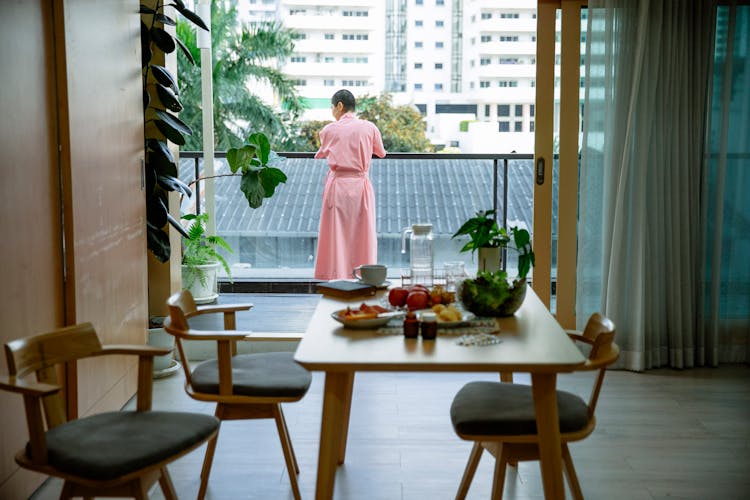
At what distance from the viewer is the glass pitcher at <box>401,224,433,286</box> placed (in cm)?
278

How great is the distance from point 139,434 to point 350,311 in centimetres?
63

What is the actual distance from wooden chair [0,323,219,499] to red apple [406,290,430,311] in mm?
662

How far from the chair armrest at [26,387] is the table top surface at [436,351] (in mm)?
562

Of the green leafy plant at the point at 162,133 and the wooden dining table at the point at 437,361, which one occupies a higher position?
the green leafy plant at the point at 162,133

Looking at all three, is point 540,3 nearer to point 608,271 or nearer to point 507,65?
point 608,271

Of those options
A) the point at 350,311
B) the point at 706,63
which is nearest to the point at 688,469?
the point at 350,311

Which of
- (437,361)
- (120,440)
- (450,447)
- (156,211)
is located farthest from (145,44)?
(437,361)

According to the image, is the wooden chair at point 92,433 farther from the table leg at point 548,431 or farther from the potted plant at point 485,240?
the potted plant at point 485,240

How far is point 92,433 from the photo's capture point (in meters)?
2.01

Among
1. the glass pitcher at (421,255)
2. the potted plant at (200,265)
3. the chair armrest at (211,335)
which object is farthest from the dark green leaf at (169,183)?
the chair armrest at (211,335)

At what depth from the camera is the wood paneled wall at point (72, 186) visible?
2457 millimetres

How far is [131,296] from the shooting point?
3.63 meters

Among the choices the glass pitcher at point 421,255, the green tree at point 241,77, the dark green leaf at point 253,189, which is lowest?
the glass pitcher at point 421,255

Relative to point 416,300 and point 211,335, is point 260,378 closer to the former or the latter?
point 211,335
